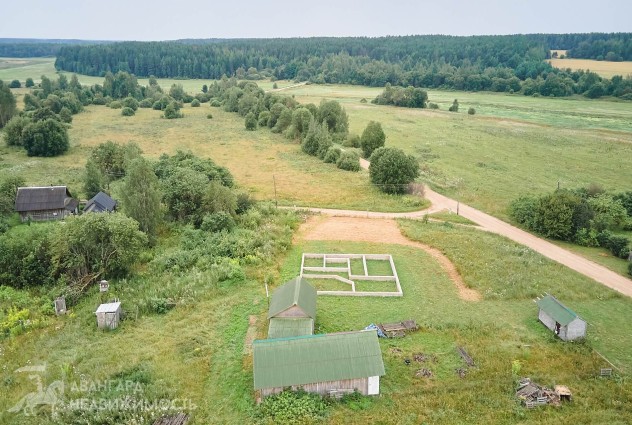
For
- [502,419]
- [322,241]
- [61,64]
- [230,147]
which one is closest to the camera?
[502,419]

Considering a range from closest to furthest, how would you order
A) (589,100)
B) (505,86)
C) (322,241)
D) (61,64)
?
1. (322,241)
2. (589,100)
3. (505,86)
4. (61,64)

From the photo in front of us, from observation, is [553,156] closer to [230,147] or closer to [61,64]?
[230,147]

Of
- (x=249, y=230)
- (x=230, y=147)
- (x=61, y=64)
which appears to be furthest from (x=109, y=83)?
(x=249, y=230)

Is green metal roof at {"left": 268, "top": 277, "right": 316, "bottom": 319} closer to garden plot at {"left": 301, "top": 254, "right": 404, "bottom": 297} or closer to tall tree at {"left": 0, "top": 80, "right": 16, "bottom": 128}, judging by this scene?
garden plot at {"left": 301, "top": 254, "right": 404, "bottom": 297}

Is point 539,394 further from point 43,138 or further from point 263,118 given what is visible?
point 263,118

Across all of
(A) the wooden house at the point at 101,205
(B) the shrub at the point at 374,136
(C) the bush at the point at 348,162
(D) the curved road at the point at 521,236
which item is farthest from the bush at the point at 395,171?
(A) the wooden house at the point at 101,205

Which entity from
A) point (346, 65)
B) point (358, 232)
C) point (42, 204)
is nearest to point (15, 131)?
point (42, 204)
